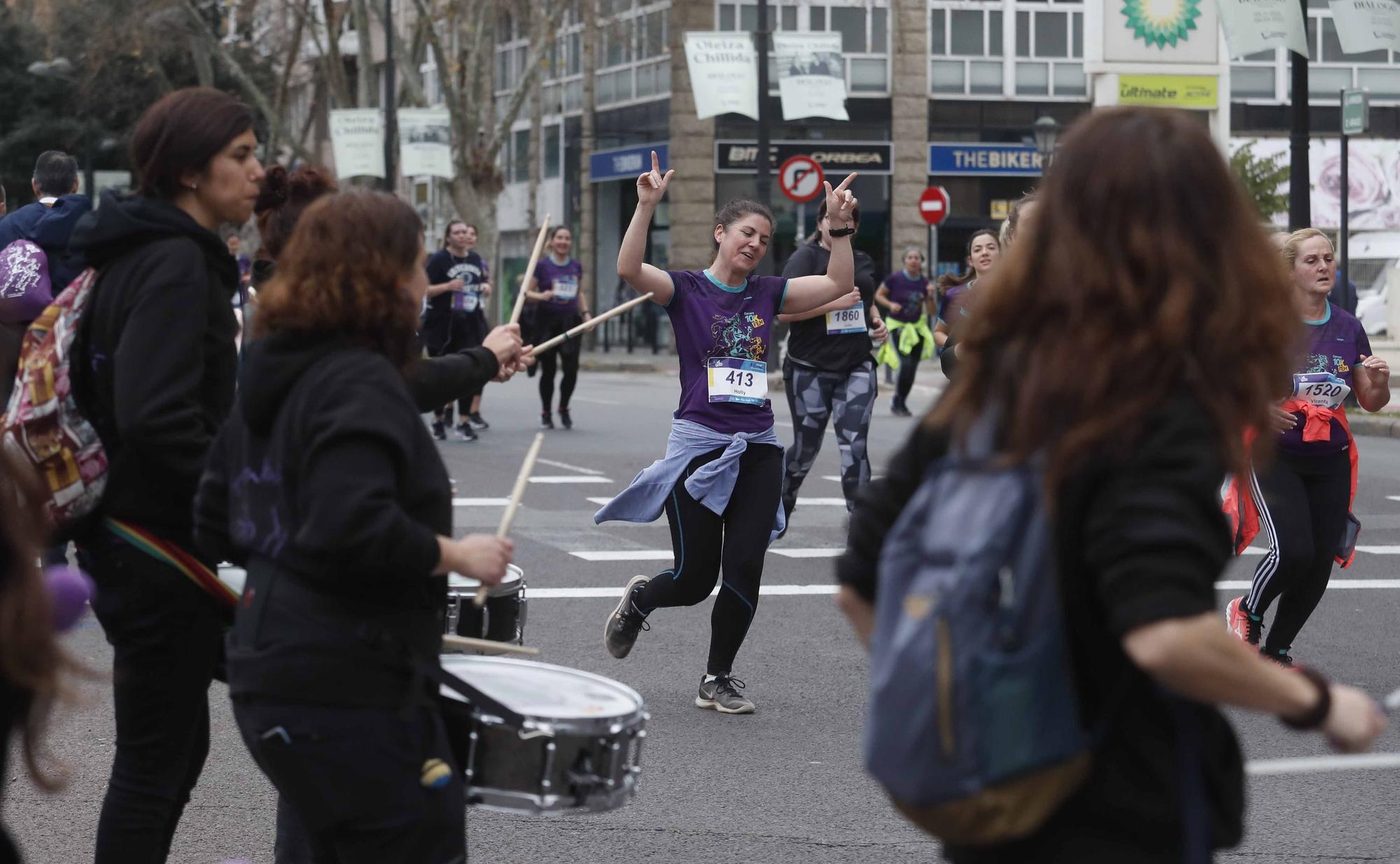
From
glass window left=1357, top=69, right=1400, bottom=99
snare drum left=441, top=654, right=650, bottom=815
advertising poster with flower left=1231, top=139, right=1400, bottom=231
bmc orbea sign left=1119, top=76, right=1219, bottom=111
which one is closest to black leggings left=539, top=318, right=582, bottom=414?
snare drum left=441, top=654, right=650, bottom=815

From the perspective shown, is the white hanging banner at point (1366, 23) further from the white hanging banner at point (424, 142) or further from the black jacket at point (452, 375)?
the white hanging banner at point (424, 142)

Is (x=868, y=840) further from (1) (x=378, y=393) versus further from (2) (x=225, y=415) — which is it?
(1) (x=378, y=393)

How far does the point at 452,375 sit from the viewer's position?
399 centimetres

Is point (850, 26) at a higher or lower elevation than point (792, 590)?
higher

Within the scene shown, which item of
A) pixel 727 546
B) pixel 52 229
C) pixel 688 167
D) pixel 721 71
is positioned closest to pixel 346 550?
pixel 727 546

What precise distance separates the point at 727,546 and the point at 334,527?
379cm

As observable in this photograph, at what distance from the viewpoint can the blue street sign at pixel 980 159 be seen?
40031mm

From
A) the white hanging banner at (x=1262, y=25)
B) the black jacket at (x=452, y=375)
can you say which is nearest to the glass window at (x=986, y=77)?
the white hanging banner at (x=1262, y=25)

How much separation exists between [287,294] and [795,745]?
3.51 metres

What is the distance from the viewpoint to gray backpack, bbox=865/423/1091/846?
2.22 meters

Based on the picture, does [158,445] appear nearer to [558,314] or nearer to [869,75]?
[558,314]

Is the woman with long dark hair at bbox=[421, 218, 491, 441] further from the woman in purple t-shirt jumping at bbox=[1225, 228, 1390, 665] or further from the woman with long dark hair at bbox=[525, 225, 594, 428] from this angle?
the woman in purple t-shirt jumping at bbox=[1225, 228, 1390, 665]

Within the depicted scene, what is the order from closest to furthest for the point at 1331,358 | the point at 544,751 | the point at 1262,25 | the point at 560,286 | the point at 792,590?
the point at 544,751 → the point at 1331,358 → the point at 792,590 → the point at 1262,25 → the point at 560,286

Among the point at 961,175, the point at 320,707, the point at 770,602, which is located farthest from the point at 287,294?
the point at 961,175
